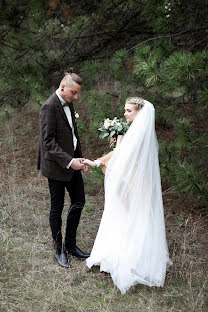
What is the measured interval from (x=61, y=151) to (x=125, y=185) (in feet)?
2.39

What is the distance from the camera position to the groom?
367 cm

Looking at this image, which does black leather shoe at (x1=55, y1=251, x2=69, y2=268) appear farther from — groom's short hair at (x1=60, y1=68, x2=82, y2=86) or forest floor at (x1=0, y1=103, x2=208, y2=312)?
groom's short hair at (x1=60, y1=68, x2=82, y2=86)

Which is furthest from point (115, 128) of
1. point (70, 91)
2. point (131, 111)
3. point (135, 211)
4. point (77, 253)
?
point (77, 253)

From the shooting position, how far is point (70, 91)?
12.1 ft

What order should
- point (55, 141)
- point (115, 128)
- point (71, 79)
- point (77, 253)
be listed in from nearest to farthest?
1. point (71, 79)
2. point (55, 141)
3. point (115, 128)
4. point (77, 253)

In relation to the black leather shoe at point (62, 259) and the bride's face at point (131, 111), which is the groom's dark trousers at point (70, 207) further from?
the bride's face at point (131, 111)

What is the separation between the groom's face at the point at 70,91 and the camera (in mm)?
3664

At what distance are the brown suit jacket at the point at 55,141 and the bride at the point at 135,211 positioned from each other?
475mm

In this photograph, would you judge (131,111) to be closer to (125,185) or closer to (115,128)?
(115,128)

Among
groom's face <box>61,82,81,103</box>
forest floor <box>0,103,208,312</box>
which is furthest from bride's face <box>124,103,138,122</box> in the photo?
forest floor <box>0,103,208,312</box>

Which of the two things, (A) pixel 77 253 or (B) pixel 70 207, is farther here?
(A) pixel 77 253

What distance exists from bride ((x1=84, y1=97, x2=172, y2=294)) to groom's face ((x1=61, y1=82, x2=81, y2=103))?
20.8 inches

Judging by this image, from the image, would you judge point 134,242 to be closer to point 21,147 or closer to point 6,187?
point 6,187

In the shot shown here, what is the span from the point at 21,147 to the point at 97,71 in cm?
392
